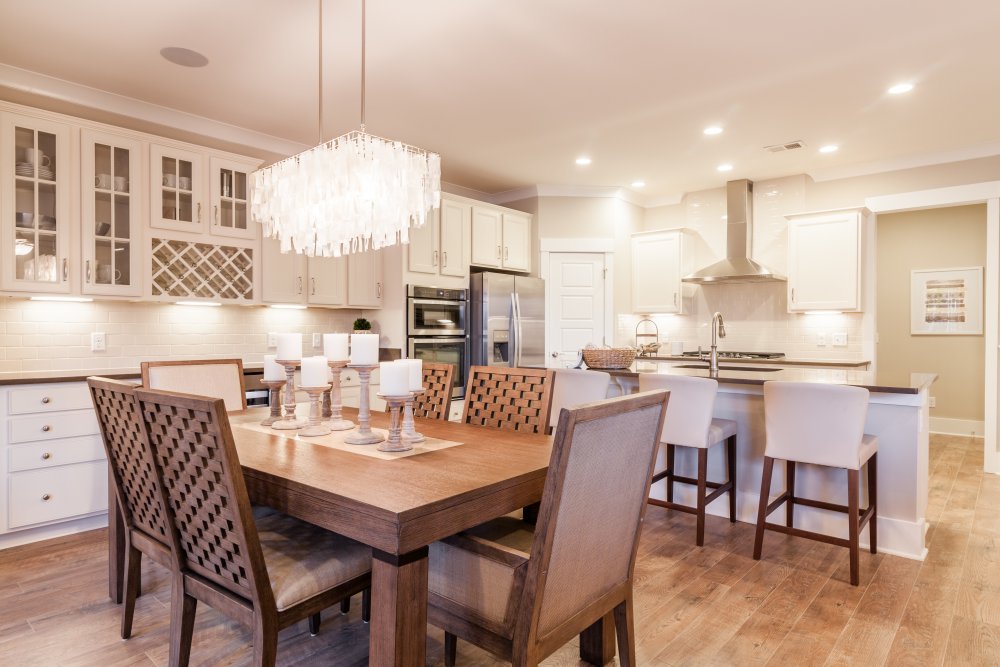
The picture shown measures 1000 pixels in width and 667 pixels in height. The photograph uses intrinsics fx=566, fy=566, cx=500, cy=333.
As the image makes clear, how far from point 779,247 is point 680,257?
2.88 feet

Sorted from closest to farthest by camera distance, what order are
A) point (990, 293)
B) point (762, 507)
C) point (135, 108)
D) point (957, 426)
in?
point (762, 507)
point (135, 108)
point (990, 293)
point (957, 426)

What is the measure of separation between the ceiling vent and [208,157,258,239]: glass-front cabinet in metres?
3.89

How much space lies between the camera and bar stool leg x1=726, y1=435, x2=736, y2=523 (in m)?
3.23

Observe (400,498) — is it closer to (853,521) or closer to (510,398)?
(510,398)

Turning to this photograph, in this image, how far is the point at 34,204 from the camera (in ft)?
10.2

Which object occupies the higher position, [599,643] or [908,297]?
[908,297]

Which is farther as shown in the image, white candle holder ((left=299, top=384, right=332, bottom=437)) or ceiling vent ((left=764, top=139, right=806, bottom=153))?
ceiling vent ((left=764, top=139, right=806, bottom=153))

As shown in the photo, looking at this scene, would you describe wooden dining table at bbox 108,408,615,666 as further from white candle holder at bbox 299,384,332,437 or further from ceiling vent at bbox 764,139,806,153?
ceiling vent at bbox 764,139,806,153

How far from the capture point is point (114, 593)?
2318 mm

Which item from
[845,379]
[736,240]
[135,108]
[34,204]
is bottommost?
[845,379]

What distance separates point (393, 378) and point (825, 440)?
6.80 ft

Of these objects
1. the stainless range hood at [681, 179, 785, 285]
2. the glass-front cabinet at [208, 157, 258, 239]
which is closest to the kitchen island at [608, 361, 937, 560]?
the stainless range hood at [681, 179, 785, 285]

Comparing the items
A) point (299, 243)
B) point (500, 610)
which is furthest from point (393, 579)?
point (299, 243)

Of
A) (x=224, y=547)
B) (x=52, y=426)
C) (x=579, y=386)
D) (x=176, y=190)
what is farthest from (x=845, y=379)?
(x=52, y=426)
